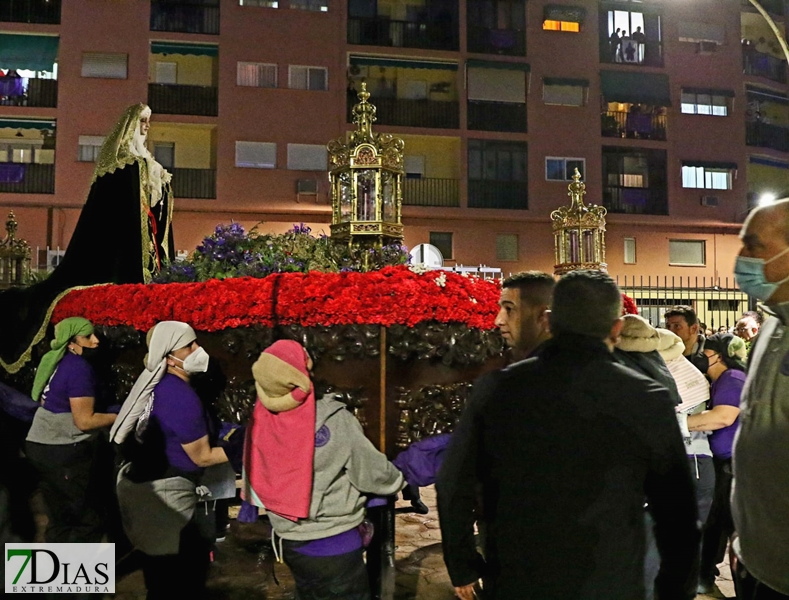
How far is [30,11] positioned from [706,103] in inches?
897

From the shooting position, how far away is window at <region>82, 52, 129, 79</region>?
69.9 feet

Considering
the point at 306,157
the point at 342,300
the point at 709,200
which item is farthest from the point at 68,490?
the point at 709,200

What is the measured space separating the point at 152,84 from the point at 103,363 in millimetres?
17863

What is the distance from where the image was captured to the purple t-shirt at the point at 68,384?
4.79 m

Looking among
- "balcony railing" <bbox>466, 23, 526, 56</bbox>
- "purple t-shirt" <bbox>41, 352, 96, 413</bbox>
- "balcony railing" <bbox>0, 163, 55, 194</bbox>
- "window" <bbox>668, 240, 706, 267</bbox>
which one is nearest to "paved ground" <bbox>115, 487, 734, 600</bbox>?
"purple t-shirt" <bbox>41, 352, 96, 413</bbox>

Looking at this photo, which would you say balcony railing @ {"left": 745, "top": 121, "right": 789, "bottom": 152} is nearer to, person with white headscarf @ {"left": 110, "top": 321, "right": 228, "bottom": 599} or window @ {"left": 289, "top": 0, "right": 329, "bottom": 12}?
window @ {"left": 289, "top": 0, "right": 329, "bottom": 12}

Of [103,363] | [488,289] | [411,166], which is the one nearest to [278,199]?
[411,166]

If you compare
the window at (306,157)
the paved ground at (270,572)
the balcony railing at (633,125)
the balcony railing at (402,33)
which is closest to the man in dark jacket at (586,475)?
the paved ground at (270,572)

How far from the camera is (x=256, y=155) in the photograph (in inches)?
854

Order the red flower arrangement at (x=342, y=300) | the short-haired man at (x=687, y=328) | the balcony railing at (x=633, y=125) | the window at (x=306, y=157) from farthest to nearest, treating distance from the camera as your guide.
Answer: the balcony railing at (x=633, y=125), the window at (x=306, y=157), the short-haired man at (x=687, y=328), the red flower arrangement at (x=342, y=300)

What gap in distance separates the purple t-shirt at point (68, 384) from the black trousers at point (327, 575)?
90.8 inches

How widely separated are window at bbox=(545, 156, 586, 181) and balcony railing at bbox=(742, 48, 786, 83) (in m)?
7.77

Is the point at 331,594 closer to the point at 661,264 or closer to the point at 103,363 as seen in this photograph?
the point at 103,363

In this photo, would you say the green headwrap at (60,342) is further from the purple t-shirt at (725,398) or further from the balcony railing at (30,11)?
the balcony railing at (30,11)
